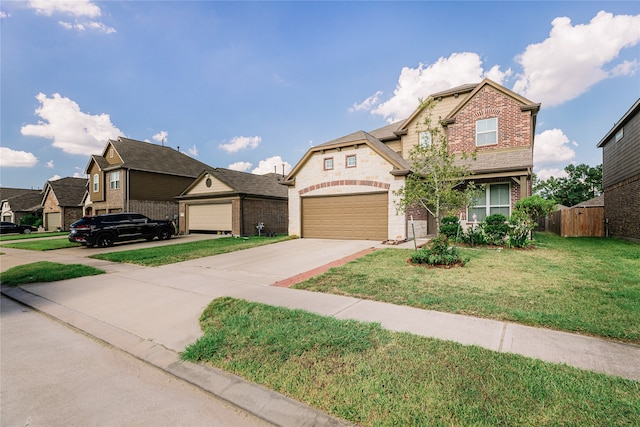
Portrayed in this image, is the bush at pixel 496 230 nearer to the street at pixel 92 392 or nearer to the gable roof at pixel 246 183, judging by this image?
the street at pixel 92 392

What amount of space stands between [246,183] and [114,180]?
1338 cm

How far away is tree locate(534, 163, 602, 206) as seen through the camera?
51.0m

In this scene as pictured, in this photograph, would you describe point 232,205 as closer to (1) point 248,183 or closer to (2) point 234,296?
(1) point 248,183

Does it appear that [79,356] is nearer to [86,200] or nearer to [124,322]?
[124,322]

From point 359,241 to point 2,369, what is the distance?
489 inches

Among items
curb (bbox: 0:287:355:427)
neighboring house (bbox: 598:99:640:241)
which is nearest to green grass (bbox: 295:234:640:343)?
curb (bbox: 0:287:355:427)

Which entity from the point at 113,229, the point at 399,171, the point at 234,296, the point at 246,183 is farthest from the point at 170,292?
the point at 246,183

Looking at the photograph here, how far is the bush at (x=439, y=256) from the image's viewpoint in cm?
807

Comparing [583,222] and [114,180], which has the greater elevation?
[114,180]

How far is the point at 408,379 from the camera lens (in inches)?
107

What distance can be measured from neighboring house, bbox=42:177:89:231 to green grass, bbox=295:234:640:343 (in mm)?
35668

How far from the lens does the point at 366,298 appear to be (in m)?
5.40

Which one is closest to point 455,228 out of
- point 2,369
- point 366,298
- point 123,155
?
point 366,298

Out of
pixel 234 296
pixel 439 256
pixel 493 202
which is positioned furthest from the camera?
pixel 493 202
